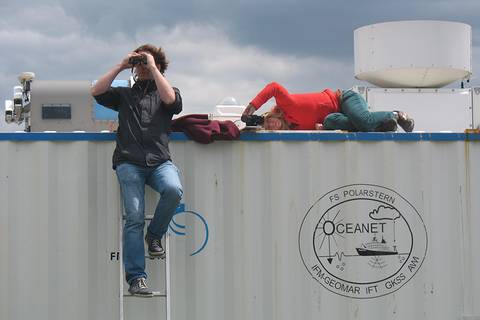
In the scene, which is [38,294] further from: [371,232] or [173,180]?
[371,232]

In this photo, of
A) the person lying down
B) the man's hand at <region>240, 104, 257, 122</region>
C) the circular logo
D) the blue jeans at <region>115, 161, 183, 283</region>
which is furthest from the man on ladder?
the circular logo

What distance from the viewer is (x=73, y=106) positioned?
8.12 m

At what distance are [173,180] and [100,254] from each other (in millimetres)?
1120

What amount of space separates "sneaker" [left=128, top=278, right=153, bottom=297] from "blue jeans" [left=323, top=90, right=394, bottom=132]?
242 cm


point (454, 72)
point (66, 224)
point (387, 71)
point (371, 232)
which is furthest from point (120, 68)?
point (454, 72)

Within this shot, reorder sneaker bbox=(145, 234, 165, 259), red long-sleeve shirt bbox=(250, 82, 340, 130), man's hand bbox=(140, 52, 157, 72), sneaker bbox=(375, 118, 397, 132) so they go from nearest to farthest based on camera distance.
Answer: man's hand bbox=(140, 52, 157, 72), sneaker bbox=(145, 234, 165, 259), sneaker bbox=(375, 118, 397, 132), red long-sleeve shirt bbox=(250, 82, 340, 130)

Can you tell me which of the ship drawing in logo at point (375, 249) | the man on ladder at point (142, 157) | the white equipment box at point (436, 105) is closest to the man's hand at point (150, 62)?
the man on ladder at point (142, 157)

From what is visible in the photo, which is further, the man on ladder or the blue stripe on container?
the blue stripe on container

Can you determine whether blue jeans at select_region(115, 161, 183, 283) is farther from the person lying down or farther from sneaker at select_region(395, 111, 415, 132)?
sneaker at select_region(395, 111, 415, 132)

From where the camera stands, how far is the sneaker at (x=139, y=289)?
611cm

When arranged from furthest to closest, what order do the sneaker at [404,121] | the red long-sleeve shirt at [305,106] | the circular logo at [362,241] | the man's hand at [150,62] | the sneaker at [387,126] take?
the sneaker at [404,121]
the red long-sleeve shirt at [305,106]
the sneaker at [387,126]
the circular logo at [362,241]
the man's hand at [150,62]

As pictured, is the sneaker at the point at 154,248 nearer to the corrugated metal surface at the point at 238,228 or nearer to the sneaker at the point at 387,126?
the corrugated metal surface at the point at 238,228

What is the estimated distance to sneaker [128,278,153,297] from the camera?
20.1ft

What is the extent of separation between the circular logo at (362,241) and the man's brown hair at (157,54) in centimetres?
191
